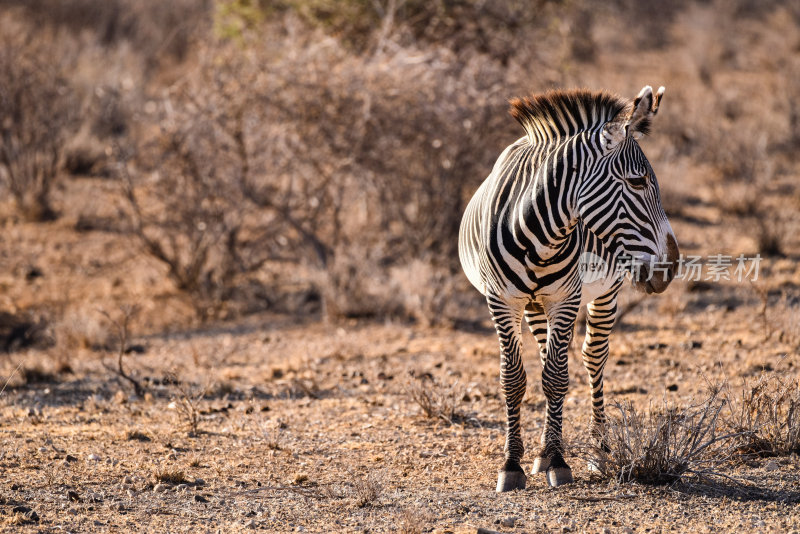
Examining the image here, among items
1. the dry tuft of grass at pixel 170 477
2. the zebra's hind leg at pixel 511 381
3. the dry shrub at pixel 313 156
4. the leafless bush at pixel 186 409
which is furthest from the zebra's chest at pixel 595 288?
the dry shrub at pixel 313 156

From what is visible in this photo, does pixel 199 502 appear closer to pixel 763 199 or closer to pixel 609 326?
pixel 609 326

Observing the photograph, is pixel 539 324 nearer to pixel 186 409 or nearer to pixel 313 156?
pixel 186 409

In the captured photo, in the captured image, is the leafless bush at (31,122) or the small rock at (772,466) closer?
the small rock at (772,466)

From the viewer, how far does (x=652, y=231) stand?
4.38 meters

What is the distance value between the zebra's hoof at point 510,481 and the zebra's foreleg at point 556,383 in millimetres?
172

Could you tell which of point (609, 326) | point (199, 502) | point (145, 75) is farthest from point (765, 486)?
point (145, 75)

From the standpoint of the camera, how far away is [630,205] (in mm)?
4387

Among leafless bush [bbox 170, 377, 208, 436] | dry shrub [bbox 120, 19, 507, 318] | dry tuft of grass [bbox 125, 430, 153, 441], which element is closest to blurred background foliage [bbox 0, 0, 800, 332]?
dry shrub [bbox 120, 19, 507, 318]

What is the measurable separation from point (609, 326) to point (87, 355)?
548 cm

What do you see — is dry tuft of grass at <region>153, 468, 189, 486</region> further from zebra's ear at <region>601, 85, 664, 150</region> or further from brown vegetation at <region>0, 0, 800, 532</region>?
zebra's ear at <region>601, 85, 664, 150</region>

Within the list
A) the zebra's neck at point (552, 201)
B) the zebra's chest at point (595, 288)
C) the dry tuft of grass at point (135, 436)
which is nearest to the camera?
the zebra's neck at point (552, 201)

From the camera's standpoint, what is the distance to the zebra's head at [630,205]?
4.34 meters

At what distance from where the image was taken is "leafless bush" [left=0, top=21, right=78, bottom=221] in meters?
12.2

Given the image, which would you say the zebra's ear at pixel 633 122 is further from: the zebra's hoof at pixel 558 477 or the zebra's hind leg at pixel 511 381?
the zebra's hoof at pixel 558 477
